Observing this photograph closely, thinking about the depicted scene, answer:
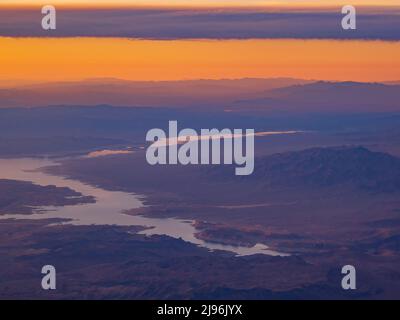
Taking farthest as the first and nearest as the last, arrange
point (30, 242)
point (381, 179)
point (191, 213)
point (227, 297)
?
point (381, 179)
point (191, 213)
point (30, 242)
point (227, 297)

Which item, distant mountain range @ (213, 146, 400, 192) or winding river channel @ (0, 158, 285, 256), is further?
distant mountain range @ (213, 146, 400, 192)

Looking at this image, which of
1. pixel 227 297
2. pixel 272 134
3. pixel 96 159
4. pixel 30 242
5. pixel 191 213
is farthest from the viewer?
pixel 272 134

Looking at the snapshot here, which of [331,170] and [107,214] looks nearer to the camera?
[107,214]

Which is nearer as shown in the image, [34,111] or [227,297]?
[227,297]

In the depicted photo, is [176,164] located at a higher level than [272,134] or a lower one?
lower

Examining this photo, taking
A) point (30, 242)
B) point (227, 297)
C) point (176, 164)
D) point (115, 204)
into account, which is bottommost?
point (227, 297)

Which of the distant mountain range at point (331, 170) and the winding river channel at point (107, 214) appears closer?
the winding river channel at point (107, 214)

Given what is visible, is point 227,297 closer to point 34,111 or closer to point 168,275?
point 168,275

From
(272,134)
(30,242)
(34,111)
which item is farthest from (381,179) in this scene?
(34,111)

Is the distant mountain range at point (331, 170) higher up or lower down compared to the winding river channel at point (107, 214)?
higher up

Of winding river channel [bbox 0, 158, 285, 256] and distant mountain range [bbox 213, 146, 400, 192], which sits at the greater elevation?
distant mountain range [bbox 213, 146, 400, 192]

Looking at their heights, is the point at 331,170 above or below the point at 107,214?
above
